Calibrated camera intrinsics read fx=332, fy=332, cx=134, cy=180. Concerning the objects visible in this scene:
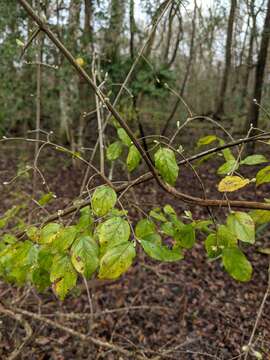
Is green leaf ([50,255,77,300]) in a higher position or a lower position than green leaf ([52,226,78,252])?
lower

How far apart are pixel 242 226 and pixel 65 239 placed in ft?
1.34

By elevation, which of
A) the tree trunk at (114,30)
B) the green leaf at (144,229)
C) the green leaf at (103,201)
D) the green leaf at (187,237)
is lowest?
the green leaf at (187,237)

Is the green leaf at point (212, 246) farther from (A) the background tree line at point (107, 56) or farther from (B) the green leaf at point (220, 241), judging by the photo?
(A) the background tree line at point (107, 56)

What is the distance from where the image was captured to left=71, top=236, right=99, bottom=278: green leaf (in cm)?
73

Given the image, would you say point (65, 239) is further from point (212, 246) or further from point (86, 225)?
point (212, 246)

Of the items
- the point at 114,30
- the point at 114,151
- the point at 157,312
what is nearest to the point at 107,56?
the point at 114,30

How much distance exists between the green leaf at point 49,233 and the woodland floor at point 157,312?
1.60 metres

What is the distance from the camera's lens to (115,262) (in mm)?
701

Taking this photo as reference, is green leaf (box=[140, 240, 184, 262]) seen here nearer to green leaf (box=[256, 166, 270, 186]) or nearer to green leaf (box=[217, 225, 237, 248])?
green leaf (box=[217, 225, 237, 248])

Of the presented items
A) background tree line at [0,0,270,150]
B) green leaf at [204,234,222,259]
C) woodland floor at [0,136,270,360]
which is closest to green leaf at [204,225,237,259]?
green leaf at [204,234,222,259]

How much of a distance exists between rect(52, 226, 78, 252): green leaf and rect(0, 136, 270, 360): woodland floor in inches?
64.6

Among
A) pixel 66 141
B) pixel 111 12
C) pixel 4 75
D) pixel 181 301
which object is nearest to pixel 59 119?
pixel 66 141

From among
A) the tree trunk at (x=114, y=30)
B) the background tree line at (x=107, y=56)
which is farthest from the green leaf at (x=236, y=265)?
the tree trunk at (x=114, y=30)

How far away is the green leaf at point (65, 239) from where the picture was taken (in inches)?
30.1
